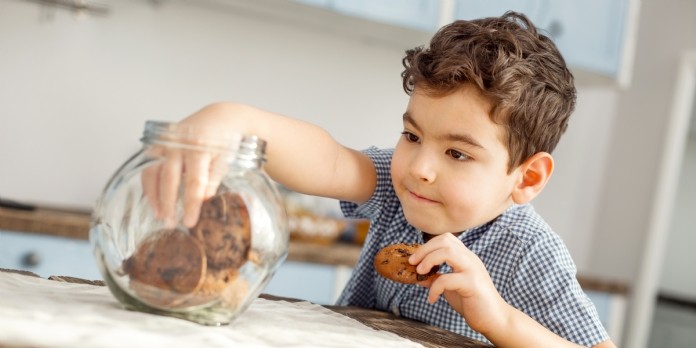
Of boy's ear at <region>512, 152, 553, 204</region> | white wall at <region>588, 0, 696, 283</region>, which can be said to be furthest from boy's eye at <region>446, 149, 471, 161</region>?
white wall at <region>588, 0, 696, 283</region>

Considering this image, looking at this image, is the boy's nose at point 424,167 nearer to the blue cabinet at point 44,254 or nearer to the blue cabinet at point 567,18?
the blue cabinet at point 44,254

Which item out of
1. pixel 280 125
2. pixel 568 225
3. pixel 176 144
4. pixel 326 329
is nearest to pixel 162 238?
pixel 176 144

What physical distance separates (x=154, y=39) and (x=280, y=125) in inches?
68.3

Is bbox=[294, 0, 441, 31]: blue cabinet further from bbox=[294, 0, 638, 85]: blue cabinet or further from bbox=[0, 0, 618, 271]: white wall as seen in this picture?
bbox=[0, 0, 618, 271]: white wall

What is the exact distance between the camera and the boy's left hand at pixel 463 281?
87cm

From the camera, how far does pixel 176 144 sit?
25.9 inches

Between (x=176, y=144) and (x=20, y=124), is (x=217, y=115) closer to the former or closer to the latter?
(x=176, y=144)

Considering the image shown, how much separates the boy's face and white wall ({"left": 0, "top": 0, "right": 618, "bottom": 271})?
169 cm

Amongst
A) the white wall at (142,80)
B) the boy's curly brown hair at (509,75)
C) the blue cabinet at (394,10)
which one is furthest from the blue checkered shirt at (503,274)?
the white wall at (142,80)

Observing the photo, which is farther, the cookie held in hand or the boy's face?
the boy's face

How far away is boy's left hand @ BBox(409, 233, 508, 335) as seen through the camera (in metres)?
0.87

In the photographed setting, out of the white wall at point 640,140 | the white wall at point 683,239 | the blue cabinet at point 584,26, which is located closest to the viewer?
the blue cabinet at point 584,26

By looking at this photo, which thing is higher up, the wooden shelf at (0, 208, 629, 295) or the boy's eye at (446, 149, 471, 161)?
the boy's eye at (446, 149, 471, 161)

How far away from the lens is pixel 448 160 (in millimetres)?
1023
